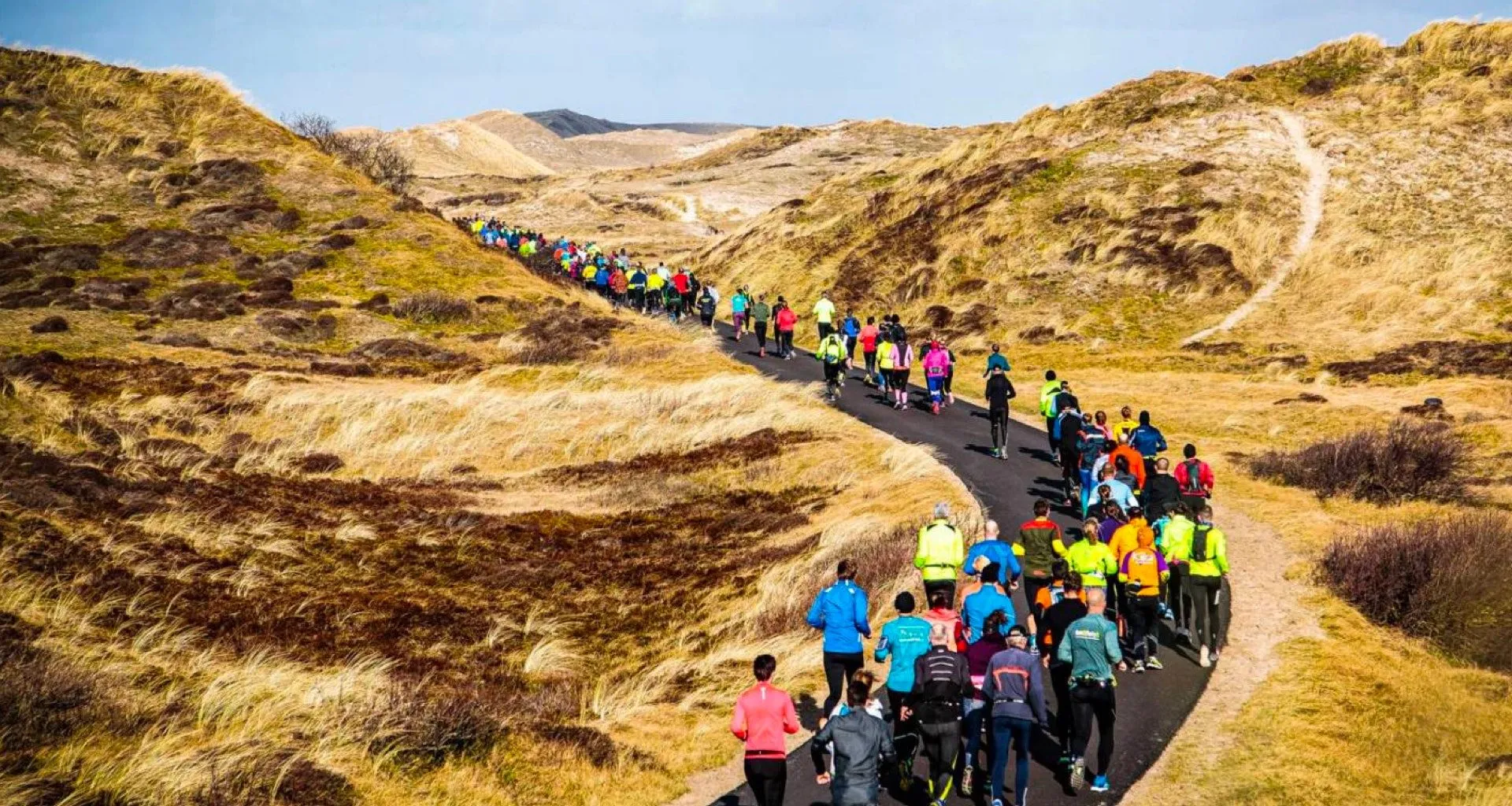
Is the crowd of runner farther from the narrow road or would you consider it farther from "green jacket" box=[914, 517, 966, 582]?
the narrow road

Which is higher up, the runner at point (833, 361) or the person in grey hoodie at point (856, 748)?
the runner at point (833, 361)

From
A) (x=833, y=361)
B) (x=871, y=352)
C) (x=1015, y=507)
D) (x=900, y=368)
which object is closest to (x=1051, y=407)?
(x=1015, y=507)

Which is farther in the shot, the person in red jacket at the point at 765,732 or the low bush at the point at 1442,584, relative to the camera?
the low bush at the point at 1442,584

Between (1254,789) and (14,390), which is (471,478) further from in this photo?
(1254,789)

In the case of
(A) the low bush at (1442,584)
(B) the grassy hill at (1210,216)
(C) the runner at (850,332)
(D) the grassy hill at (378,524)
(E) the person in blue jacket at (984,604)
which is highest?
(B) the grassy hill at (1210,216)

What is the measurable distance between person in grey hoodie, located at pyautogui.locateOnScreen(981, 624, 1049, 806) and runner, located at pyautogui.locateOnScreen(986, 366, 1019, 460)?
1384 cm

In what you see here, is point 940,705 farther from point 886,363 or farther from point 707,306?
point 707,306

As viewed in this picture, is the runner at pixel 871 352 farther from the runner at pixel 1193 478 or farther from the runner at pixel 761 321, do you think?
the runner at pixel 1193 478

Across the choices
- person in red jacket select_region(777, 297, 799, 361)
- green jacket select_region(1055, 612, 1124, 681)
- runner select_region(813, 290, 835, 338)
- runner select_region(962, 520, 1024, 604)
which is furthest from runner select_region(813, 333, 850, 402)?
green jacket select_region(1055, 612, 1124, 681)

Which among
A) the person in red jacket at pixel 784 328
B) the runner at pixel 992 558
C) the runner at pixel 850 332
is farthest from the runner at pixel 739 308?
the runner at pixel 992 558

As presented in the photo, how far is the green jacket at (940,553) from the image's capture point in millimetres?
12461

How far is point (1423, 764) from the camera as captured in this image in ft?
35.4

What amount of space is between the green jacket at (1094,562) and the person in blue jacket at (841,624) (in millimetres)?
3315

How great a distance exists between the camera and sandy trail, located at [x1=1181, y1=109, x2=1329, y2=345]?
39750 millimetres
